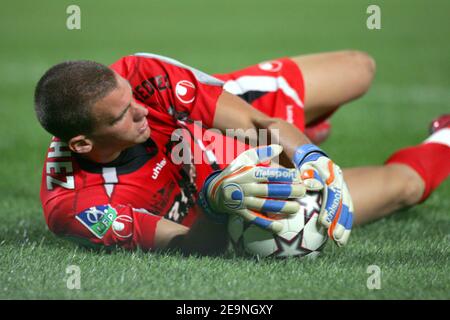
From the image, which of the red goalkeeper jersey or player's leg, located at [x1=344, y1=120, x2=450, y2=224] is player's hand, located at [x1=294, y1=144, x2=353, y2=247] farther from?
player's leg, located at [x1=344, y1=120, x2=450, y2=224]

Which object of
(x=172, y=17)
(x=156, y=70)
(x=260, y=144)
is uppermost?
(x=156, y=70)

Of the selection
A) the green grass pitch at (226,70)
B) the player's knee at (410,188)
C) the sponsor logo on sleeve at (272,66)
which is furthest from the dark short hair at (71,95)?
the player's knee at (410,188)

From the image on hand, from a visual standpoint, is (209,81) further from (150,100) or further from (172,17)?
(172,17)

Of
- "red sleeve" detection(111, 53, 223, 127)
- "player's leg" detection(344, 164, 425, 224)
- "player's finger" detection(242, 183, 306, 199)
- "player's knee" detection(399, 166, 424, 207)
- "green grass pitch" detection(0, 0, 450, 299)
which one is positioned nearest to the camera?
"green grass pitch" detection(0, 0, 450, 299)

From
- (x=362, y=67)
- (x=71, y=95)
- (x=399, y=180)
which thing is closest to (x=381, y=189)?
(x=399, y=180)

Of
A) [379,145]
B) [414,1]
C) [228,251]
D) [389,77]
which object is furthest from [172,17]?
[228,251]

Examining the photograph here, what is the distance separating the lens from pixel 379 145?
8.38 metres

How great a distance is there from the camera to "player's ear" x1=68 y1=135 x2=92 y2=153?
13.9 feet

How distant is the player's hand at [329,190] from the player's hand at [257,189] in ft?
0.49

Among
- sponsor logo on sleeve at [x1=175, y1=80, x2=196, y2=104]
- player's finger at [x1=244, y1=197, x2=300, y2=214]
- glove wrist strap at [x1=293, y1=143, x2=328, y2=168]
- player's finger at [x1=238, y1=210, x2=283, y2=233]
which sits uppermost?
sponsor logo on sleeve at [x1=175, y1=80, x2=196, y2=104]

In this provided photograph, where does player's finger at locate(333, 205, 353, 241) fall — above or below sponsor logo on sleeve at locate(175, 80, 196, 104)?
below

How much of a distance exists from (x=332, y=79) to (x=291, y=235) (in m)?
1.84

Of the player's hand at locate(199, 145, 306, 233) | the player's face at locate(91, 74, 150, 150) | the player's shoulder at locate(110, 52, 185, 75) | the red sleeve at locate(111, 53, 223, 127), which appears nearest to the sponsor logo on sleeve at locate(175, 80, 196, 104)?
the red sleeve at locate(111, 53, 223, 127)

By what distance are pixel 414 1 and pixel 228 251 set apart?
1906 centimetres
